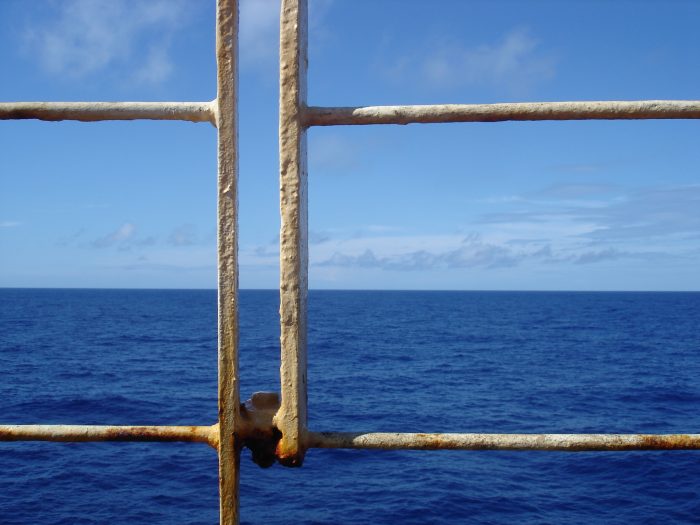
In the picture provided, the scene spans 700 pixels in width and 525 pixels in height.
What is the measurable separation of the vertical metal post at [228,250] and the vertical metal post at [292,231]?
0.13 meters

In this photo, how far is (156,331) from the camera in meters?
69.4

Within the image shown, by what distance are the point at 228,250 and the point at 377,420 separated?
89.4 ft

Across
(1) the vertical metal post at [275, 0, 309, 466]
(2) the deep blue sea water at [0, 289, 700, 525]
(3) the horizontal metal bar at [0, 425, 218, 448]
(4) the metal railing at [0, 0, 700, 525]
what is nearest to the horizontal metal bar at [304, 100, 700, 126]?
(4) the metal railing at [0, 0, 700, 525]

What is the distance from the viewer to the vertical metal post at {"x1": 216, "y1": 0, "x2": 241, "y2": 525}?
1776 mm

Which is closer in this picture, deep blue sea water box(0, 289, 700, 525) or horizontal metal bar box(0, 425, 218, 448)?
horizontal metal bar box(0, 425, 218, 448)

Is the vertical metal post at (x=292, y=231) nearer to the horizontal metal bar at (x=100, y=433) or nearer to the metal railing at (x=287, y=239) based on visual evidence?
the metal railing at (x=287, y=239)

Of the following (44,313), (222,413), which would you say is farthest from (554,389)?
(44,313)

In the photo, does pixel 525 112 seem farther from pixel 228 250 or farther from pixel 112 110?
pixel 112 110

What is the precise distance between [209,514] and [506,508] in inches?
325

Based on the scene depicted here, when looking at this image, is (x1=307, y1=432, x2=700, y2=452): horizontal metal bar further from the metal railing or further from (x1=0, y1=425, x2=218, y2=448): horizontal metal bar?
(x1=0, y1=425, x2=218, y2=448): horizontal metal bar

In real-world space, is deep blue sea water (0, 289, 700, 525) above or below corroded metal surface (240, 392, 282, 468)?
below

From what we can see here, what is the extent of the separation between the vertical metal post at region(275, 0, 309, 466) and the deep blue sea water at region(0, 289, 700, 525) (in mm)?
16812

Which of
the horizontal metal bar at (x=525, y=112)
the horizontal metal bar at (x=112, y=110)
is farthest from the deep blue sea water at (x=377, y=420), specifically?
the horizontal metal bar at (x=525, y=112)

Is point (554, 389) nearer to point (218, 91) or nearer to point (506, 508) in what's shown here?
point (506, 508)
